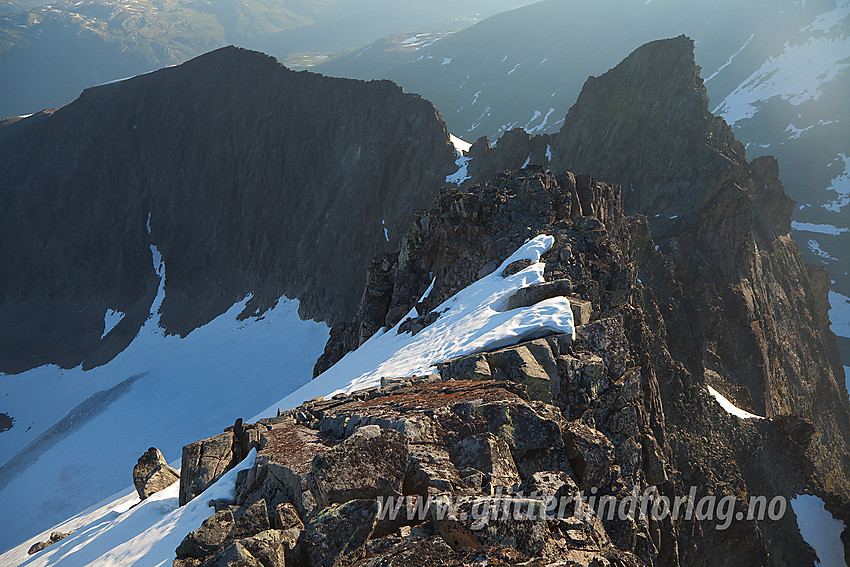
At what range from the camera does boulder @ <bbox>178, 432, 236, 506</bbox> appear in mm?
10734

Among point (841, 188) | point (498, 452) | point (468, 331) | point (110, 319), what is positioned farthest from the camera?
point (841, 188)

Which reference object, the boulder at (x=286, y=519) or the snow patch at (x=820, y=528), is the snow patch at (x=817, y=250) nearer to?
the snow patch at (x=820, y=528)

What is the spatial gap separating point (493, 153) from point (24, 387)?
65614 mm

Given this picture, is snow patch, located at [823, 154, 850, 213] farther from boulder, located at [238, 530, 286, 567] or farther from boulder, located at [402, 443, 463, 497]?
boulder, located at [238, 530, 286, 567]

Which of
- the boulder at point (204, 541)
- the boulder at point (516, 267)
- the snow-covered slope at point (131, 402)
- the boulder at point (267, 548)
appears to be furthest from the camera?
the snow-covered slope at point (131, 402)

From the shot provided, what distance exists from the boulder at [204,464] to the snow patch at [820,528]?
89.9 feet

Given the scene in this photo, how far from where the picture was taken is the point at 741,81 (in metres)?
157

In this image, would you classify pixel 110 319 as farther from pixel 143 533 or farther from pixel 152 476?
pixel 143 533

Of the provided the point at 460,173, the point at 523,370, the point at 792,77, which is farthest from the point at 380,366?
the point at 792,77

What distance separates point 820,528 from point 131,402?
5508 cm

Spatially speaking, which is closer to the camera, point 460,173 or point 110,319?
point 460,173

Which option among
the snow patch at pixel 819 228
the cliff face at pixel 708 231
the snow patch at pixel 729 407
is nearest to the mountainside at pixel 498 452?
the snow patch at pixel 729 407

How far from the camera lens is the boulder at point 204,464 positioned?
10.7 m

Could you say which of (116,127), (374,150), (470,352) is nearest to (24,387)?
(116,127)
